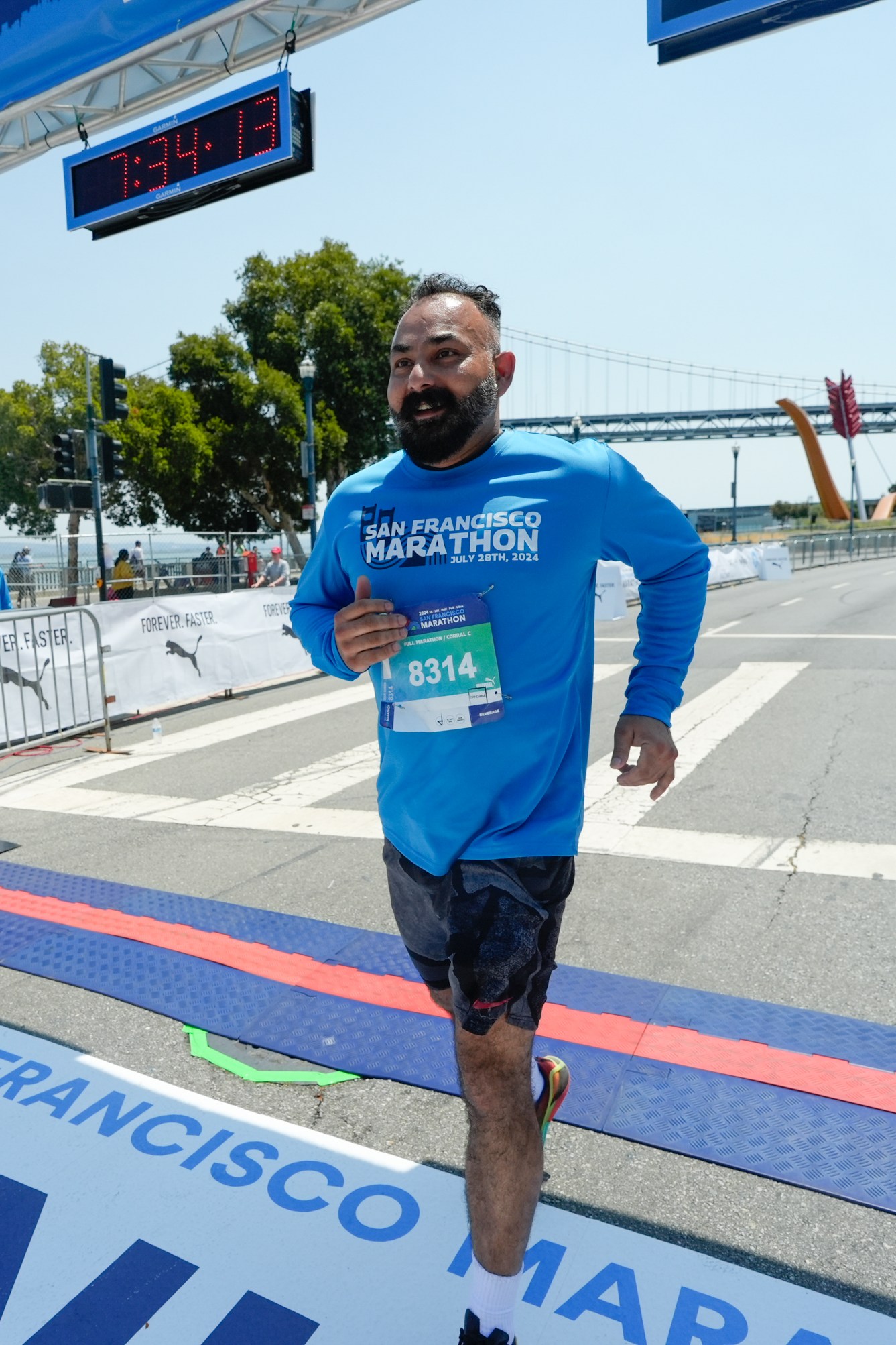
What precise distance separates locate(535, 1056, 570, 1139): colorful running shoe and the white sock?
1.28ft

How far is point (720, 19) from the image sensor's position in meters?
4.88

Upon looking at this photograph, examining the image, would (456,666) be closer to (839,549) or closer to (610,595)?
(610,595)

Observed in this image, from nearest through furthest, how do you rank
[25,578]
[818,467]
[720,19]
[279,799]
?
[720,19] → [279,799] → [25,578] → [818,467]

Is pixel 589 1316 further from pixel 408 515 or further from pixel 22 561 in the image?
pixel 22 561

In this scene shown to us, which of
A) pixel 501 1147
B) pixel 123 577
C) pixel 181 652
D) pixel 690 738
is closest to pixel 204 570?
pixel 123 577

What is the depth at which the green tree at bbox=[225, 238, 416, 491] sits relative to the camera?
31984 millimetres

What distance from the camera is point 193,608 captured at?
34.2ft

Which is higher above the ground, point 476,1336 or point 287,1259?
point 476,1336

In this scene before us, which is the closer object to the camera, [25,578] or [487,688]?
[487,688]

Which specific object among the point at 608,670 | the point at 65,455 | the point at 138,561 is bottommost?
the point at 608,670

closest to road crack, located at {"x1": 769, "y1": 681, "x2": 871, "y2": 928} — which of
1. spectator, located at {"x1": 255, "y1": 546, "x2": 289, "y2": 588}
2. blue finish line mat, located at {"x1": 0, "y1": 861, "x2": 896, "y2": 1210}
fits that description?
blue finish line mat, located at {"x1": 0, "y1": 861, "x2": 896, "y2": 1210}

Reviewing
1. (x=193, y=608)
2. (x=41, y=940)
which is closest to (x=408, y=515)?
(x=41, y=940)

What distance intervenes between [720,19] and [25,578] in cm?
1977

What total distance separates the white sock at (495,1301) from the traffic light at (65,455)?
1622 centimetres
